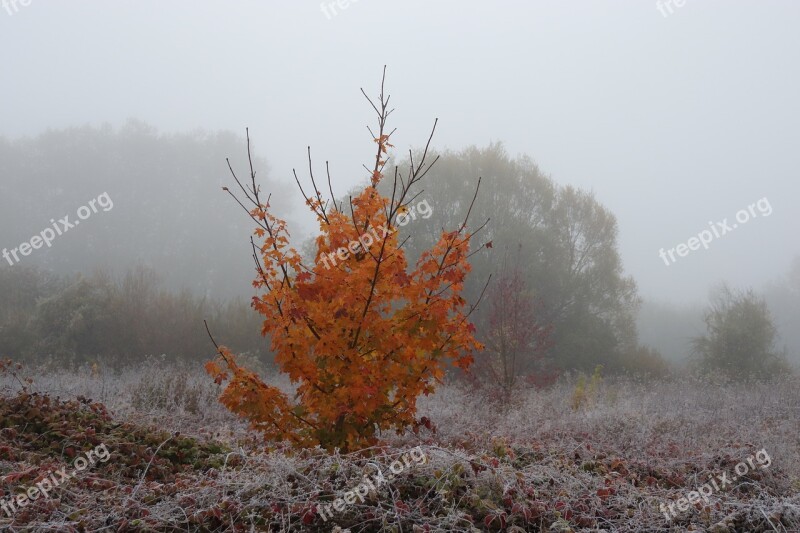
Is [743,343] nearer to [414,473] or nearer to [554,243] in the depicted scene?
[554,243]

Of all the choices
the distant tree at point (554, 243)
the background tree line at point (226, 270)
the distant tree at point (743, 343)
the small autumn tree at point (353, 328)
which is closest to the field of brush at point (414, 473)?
the small autumn tree at point (353, 328)

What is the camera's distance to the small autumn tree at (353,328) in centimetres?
385

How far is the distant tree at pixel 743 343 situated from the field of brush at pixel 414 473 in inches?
421

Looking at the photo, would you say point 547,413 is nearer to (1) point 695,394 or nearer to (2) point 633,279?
(1) point 695,394

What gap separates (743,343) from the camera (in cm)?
1781

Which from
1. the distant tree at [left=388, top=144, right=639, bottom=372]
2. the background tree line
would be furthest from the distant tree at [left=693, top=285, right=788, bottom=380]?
the distant tree at [left=388, top=144, right=639, bottom=372]

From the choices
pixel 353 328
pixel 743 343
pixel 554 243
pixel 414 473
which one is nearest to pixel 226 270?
pixel 554 243

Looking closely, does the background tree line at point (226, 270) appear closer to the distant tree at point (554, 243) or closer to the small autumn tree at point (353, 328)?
the distant tree at point (554, 243)

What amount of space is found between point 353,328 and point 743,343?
58.2ft

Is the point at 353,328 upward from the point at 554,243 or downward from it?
downward

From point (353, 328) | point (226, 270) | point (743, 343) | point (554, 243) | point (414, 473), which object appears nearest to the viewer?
point (414, 473)

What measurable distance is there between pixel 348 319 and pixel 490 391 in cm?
665

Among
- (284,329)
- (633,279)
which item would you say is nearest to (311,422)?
(284,329)

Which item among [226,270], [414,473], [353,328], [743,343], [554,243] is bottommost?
[743,343]
